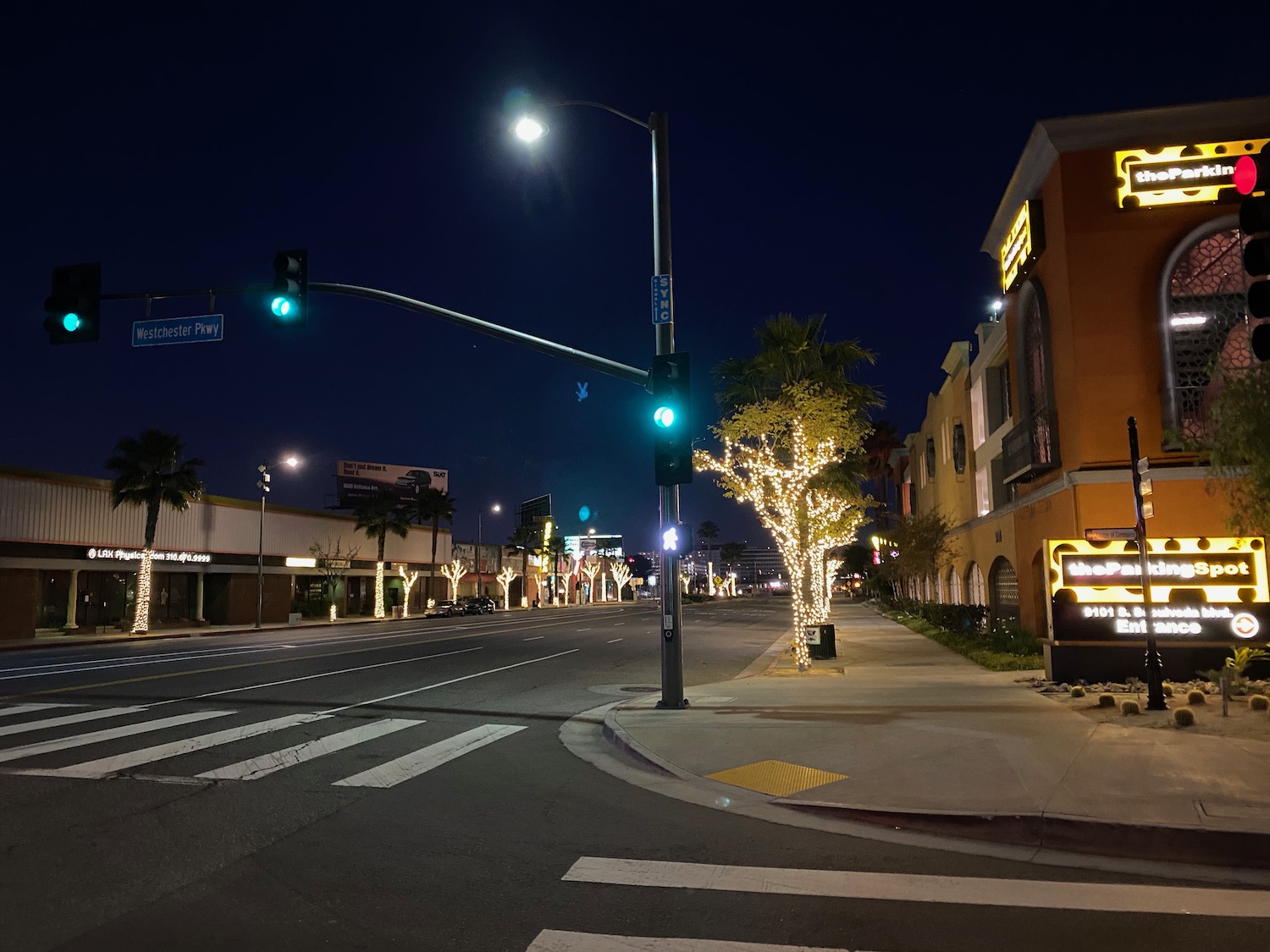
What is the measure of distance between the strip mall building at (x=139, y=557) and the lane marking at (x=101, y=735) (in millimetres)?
30730

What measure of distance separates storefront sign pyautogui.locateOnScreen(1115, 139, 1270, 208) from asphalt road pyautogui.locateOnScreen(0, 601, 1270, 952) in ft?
54.2

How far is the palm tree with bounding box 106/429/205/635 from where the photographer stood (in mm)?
40938

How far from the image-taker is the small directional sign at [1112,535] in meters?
14.4

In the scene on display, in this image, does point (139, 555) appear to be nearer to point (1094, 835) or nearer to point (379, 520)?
point (379, 520)

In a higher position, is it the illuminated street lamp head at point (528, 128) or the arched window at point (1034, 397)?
the illuminated street lamp head at point (528, 128)

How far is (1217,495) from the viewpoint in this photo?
17.9m

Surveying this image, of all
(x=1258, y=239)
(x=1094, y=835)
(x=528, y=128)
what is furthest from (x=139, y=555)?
(x=1258, y=239)

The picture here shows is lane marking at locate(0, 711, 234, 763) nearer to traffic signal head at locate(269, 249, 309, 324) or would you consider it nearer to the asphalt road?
the asphalt road

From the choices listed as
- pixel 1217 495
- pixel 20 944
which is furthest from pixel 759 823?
pixel 1217 495

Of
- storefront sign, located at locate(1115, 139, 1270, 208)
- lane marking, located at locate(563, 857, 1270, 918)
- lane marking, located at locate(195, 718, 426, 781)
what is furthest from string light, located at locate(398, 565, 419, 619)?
lane marking, located at locate(563, 857, 1270, 918)

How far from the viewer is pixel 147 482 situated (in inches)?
1628

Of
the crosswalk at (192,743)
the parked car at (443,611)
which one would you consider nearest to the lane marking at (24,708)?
the crosswalk at (192,743)

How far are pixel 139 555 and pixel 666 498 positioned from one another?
39039mm

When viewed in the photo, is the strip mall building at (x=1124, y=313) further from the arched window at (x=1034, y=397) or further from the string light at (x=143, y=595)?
the string light at (x=143, y=595)
